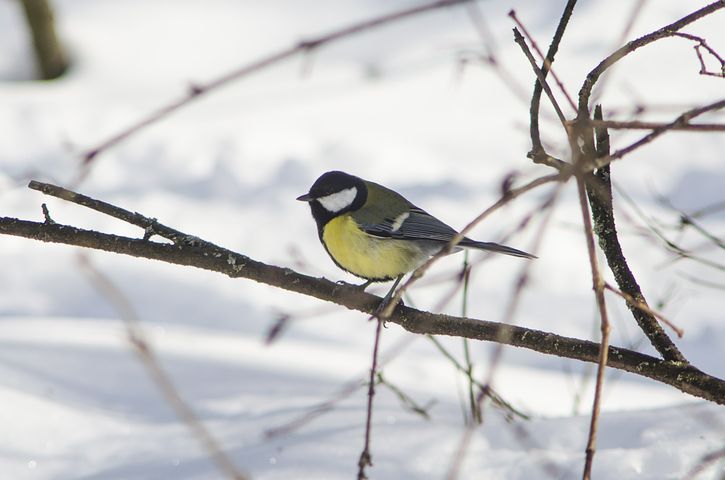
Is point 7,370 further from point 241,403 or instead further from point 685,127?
point 685,127

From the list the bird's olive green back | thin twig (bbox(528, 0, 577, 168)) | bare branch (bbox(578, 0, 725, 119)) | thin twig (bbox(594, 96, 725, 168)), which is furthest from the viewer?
the bird's olive green back

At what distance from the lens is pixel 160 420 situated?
3.46m

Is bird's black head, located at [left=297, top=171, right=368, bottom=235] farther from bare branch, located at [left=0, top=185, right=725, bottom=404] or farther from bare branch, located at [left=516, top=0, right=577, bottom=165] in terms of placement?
bare branch, located at [left=516, top=0, right=577, bottom=165]

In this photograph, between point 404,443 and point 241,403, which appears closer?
point 404,443

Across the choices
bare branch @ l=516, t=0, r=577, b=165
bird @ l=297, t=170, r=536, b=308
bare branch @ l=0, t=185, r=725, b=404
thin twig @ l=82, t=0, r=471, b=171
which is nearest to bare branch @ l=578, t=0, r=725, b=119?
bare branch @ l=516, t=0, r=577, b=165

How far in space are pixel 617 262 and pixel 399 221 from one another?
1.26 metres

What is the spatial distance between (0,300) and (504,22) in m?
5.67

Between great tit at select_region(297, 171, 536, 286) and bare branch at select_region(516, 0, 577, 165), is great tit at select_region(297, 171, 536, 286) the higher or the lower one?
the higher one

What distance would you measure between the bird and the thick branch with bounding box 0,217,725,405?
3.06ft

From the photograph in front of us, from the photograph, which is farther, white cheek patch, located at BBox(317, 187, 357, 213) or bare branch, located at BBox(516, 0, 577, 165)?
white cheek patch, located at BBox(317, 187, 357, 213)

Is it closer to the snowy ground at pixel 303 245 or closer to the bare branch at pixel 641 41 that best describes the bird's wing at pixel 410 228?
the snowy ground at pixel 303 245

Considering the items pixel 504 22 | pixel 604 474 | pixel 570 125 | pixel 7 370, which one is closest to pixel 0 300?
pixel 7 370

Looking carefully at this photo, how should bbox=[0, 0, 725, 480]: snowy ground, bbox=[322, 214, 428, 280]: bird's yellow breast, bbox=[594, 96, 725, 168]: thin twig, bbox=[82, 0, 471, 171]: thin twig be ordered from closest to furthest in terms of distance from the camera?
bbox=[82, 0, 471, 171]: thin twig → bbox=[594, 96, 725, 168]: thin twig → bbox=[0, 0, 725, 480]: snowy ground → bbox=[322, 214, 428, 280]: bird's yellow breast

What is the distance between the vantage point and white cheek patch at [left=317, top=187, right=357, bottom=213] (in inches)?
138
